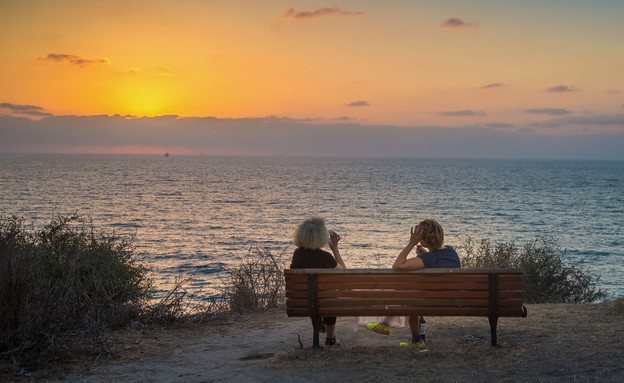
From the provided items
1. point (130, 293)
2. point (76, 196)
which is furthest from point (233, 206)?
point (130, 293)

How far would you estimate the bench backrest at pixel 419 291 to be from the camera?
7.64 meters

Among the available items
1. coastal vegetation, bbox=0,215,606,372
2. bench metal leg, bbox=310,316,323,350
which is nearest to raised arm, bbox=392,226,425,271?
bench metal leg, bbox=310,316,323,350

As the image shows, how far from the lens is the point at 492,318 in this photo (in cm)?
780

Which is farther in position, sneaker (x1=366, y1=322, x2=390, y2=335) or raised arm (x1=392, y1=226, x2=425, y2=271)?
sneaker (x1=366, y1=322, x2=390, y2=335)

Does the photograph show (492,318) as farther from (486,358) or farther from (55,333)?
(55,333)

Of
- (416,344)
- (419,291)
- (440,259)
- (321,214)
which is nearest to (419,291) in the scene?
(419,291)

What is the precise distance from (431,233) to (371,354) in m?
1.56

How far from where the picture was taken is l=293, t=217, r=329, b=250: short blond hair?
8.24 m

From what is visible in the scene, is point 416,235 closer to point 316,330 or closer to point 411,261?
point 411,261

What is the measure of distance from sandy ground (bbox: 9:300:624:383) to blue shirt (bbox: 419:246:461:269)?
1.00 m

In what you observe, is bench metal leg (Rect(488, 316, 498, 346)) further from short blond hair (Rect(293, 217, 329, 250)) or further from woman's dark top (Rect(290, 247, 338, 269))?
short blond hair (Rect(293, 217, 329, 250))

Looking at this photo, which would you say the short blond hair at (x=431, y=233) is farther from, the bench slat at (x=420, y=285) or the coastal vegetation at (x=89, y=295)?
the coastal vegetation at (x=89, y=295)

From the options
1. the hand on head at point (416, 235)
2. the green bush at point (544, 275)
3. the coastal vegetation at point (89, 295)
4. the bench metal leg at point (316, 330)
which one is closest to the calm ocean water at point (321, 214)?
the coastal vegetation at point (89, 295)

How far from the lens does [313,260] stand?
27.2 feet
